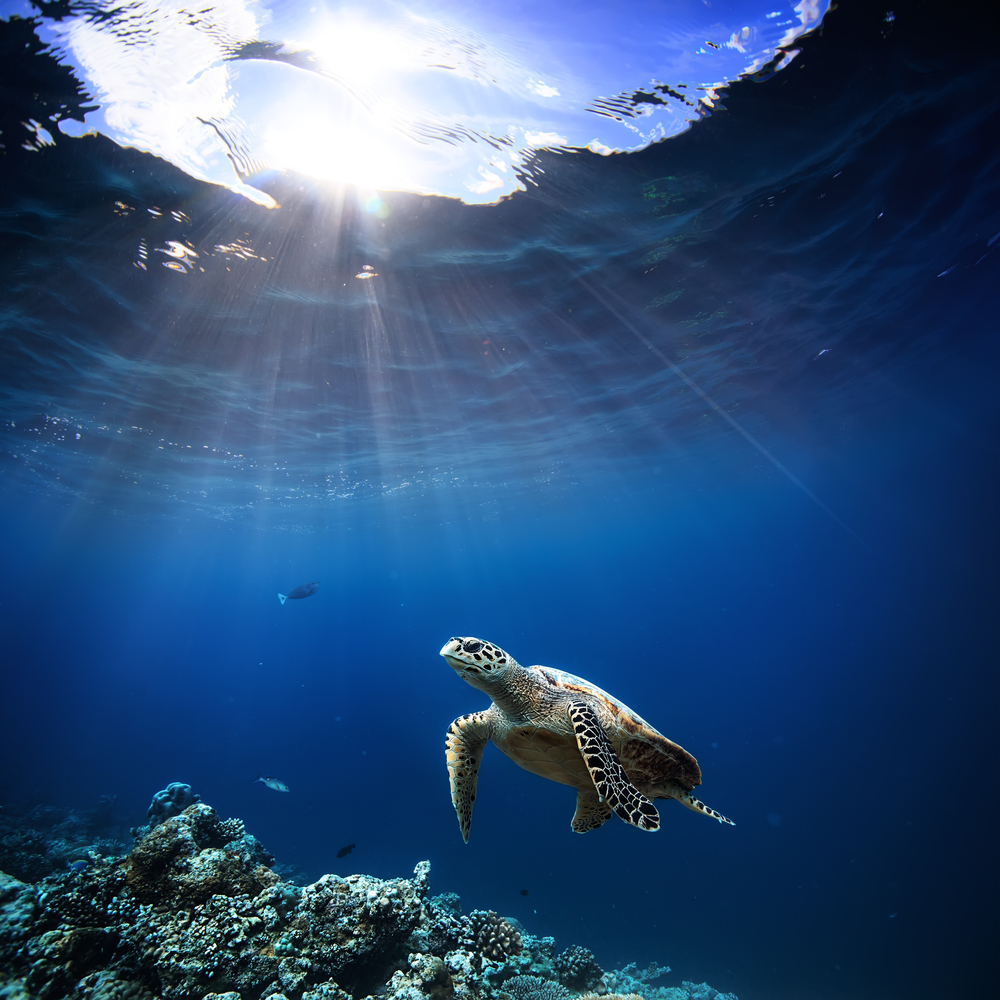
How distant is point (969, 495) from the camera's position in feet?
229

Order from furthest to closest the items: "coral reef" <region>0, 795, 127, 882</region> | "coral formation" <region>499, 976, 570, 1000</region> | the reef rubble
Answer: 1. "coral reef" <region>0, 795, 127, 882</region>
2. "coral formation" <region>499, 976, 570, 1000</region>
3. the reef rubble

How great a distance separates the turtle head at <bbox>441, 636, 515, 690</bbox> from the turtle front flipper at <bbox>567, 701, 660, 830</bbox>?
71 cm

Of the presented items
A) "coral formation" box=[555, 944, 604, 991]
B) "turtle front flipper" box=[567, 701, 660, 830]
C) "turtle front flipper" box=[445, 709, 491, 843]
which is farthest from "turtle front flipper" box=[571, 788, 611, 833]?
"coral formation" box=[555, 944, 604, 991]

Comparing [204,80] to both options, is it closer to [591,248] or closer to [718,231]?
[591,248]

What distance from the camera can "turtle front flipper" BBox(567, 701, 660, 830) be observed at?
2.86 meters

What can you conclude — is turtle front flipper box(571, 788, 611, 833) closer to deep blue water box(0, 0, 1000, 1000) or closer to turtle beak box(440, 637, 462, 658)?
turtle beak box(440, 637, 462, 658)

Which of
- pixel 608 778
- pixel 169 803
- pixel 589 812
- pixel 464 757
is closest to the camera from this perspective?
pixel 608 778

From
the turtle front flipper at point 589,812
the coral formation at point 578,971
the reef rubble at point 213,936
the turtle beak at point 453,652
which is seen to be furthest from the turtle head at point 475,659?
the coral formation at point 578,971

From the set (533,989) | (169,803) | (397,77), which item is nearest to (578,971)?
(533,989)

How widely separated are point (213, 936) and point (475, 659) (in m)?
2.79

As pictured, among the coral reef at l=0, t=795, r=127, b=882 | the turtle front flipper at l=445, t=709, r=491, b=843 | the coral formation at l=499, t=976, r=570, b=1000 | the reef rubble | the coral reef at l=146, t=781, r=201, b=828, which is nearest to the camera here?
the reef rubble

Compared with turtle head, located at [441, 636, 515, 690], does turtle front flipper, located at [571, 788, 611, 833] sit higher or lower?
lower

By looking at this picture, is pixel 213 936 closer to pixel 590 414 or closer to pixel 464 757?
pixel 464 757

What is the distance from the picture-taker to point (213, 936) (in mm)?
3225
